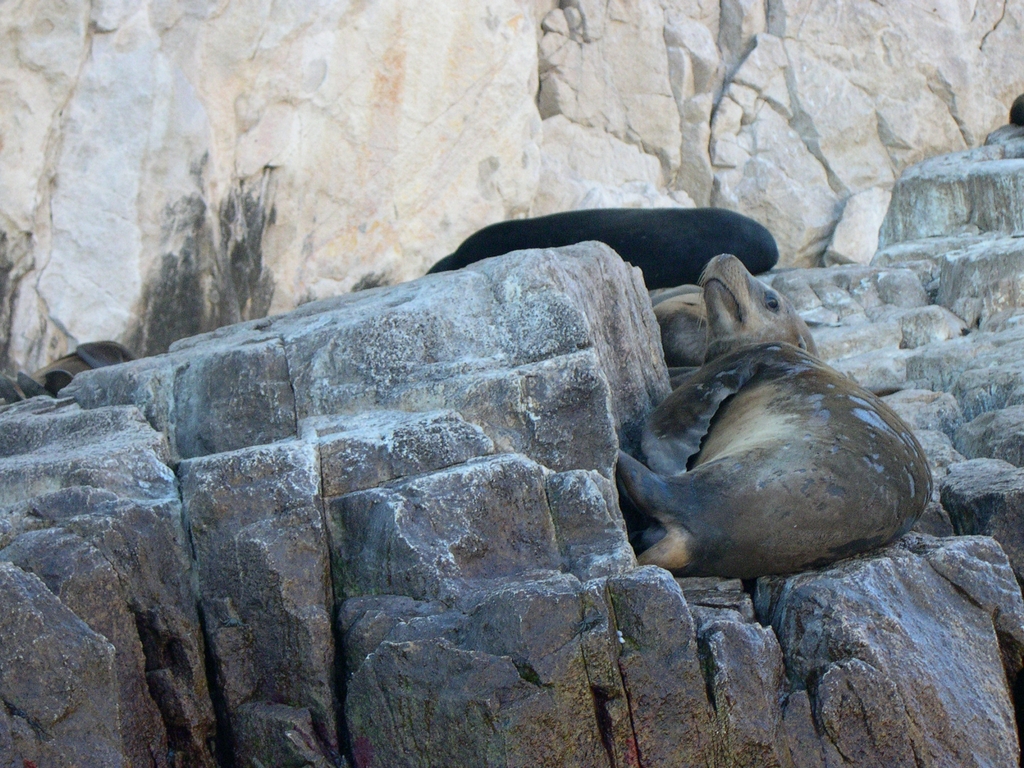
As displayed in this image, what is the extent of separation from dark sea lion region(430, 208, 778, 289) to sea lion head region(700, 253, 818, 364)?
203 cm

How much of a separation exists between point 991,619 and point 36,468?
295cm

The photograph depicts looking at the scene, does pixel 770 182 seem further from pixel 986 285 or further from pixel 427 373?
pixel 427 373

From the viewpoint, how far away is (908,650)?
3311mm

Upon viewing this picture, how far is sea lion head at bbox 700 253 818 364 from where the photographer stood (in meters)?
5.80

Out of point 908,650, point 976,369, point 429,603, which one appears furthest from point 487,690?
point 976,369

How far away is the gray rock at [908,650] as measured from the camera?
3.07 m

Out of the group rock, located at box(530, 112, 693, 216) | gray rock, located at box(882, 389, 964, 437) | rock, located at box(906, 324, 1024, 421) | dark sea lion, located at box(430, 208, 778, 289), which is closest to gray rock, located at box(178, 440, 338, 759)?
gray rock, located at box(882, 389, 964, 437)

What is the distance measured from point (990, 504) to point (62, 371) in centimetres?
496

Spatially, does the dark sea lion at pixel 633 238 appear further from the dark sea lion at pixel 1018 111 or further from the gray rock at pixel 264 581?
the dark sea lion at pixel 1018 111

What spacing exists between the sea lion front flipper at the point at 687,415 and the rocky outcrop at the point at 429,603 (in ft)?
2.24

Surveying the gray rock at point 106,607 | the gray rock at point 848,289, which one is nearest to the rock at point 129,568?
the gray rock at point 106,607

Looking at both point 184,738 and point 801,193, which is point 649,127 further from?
point 184,738

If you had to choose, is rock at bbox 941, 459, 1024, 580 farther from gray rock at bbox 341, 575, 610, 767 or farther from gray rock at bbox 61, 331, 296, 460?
gray rock at bbox 61, 331, 296, 460

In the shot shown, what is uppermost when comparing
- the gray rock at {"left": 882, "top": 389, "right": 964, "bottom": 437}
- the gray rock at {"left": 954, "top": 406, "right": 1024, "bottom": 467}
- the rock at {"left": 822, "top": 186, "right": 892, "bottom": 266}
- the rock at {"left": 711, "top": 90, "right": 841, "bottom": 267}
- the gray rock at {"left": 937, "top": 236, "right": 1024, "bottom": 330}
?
the rock at {"left": 711, "top": 90, "right": 841, "bottom": 267}
